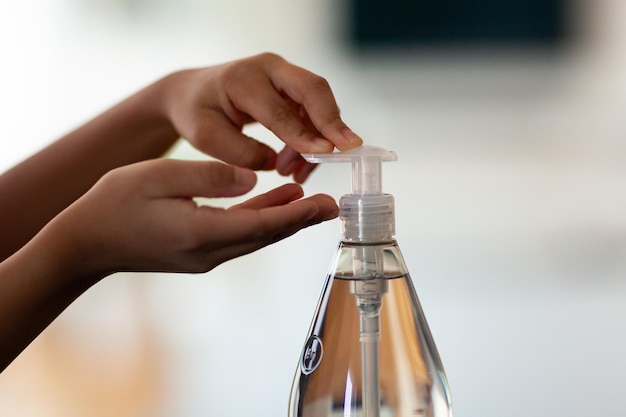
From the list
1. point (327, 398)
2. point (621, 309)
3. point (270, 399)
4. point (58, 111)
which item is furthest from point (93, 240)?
point (621, 309)

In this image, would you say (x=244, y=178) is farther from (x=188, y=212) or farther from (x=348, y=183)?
(x=348, y=183)

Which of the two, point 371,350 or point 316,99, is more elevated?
point 316,99

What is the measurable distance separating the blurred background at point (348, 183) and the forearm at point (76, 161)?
0.58m

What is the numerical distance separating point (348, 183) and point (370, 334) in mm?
825

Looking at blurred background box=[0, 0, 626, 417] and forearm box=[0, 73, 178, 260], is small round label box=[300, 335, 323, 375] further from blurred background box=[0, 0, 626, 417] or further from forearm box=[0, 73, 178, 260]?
blurred background box=[0, 0, 626, 417]

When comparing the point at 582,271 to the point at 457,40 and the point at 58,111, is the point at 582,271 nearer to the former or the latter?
the point at 457,40

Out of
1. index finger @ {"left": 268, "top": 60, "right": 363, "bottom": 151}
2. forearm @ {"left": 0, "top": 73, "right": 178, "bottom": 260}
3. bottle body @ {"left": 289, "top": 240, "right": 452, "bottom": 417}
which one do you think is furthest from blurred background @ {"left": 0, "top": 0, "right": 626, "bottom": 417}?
bottle body @ {"left": 289, "top": 240, "right": 452, "bottom": 417}

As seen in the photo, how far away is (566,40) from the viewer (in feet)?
3.76

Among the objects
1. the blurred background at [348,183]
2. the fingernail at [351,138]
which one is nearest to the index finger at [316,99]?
the fingernail at [351,138]

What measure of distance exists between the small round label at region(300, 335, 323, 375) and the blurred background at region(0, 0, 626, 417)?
78cm

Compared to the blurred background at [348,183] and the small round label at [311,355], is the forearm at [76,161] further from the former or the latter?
the blurred background at [348,183]

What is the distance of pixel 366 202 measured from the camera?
35cm

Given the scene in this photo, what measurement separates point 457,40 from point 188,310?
66 cm

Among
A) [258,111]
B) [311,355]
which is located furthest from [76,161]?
[311,355]
